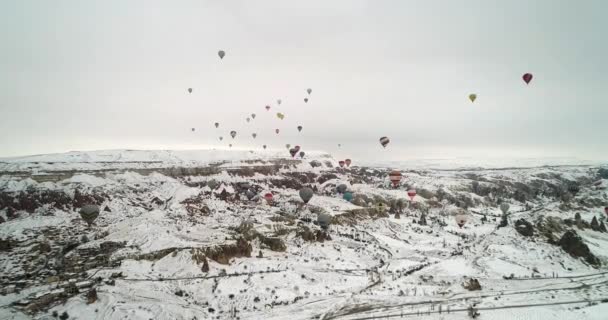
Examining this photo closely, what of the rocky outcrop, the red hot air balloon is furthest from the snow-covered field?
the red hot air balloon

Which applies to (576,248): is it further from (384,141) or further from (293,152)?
(293,152)

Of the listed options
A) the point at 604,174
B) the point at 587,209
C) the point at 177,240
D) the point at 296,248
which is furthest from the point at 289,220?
the point at 604,174

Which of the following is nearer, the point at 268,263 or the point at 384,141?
the point at 268,263

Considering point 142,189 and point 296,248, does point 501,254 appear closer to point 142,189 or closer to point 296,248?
point 296,248

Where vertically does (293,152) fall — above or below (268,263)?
above

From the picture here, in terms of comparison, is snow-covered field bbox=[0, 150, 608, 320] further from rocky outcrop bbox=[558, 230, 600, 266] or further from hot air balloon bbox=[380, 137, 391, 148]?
hot air balloon bbox=[380, 137, 391, 148]

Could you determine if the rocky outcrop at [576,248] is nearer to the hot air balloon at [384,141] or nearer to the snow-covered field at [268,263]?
the snow-covered field at [268,263]

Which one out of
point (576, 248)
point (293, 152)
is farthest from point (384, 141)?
point (576, 248)

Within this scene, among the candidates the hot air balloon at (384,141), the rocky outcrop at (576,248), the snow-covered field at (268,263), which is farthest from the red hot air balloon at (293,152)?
the rocky outcrop at (576,248)

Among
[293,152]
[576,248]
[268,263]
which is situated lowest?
[576,248]

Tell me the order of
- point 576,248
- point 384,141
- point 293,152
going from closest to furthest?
point 576,248
point 384,141
point 293,152

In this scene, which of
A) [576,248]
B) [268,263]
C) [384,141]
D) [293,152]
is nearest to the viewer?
[268,263]
